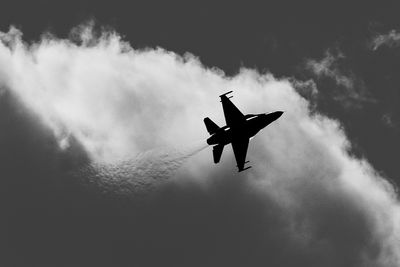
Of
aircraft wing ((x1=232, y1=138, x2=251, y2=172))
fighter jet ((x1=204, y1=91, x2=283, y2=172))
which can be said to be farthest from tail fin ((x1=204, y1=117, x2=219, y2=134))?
aircraft wing ((x1=232, y1=138, x2=251, y2=172))

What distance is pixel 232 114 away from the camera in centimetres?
10644

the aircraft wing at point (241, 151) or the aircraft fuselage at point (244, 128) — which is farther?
the aircraft wing at point (241, 151)

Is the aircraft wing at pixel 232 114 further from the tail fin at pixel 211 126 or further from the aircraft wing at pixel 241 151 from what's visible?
the aircraft wing at pixel 241 151

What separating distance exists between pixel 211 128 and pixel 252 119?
4797 millimetres

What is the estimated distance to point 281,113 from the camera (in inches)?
4156

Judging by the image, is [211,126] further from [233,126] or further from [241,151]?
[241,151]

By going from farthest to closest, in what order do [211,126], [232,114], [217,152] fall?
[232,114], [217,152], [211,126]

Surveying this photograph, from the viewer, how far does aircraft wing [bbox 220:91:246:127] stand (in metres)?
Result: 106

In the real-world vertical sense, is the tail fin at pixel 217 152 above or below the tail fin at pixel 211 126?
below

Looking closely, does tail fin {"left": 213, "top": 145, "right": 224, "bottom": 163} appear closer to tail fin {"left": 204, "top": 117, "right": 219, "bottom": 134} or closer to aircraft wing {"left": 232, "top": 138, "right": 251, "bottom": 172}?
tail fin {"left": 204, "top": 117, "right": 219, "bottom": 134}

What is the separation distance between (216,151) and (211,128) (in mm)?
2823

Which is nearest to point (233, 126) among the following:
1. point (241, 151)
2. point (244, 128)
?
point (244, 128)

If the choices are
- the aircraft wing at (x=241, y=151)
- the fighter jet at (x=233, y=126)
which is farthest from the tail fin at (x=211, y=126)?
the aircraft wing at (x=241, y=151)

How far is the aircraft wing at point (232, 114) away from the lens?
348 feet
